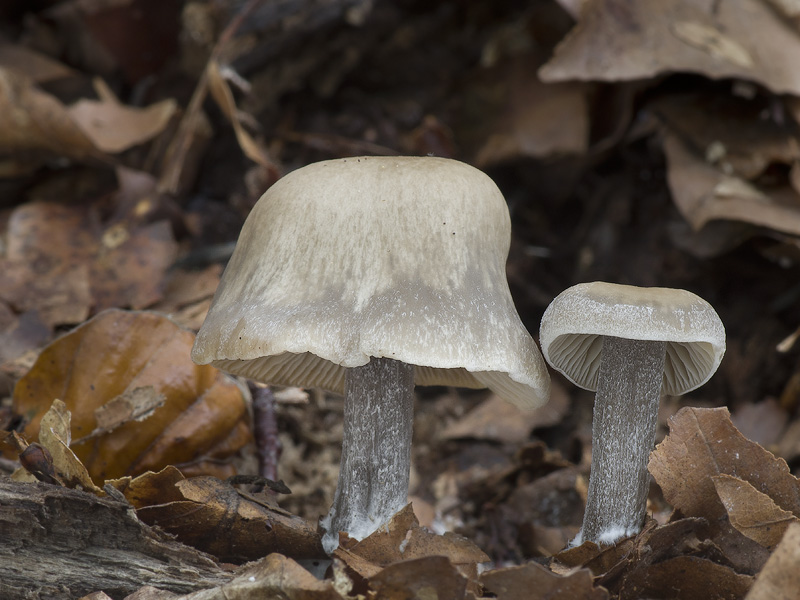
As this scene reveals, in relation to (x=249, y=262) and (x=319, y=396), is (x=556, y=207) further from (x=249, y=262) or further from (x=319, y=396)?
(x=249, y=262)

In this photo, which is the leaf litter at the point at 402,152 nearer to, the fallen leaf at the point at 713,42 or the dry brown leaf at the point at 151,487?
the fallen leaf at the point at 713,42

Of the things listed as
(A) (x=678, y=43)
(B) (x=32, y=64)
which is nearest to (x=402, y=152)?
(A) (x=678, y=43)

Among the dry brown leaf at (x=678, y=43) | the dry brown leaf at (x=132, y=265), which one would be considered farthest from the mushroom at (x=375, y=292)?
the dry brown leaf at (x=678, y=43)

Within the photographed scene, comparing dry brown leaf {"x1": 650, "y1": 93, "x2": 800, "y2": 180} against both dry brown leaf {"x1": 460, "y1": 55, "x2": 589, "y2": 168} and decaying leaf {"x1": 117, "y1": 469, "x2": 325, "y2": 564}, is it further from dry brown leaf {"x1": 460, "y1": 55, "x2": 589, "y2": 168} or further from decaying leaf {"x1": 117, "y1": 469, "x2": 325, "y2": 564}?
decaying leaf {"x1": 117, "y1": 469, "x2": 325, "y2": 564}

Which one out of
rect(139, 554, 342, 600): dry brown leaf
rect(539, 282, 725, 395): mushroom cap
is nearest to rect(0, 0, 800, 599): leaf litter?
rect(139, 554, 342, 600): dry brown leaf

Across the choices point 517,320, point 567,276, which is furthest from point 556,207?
point 517,320
